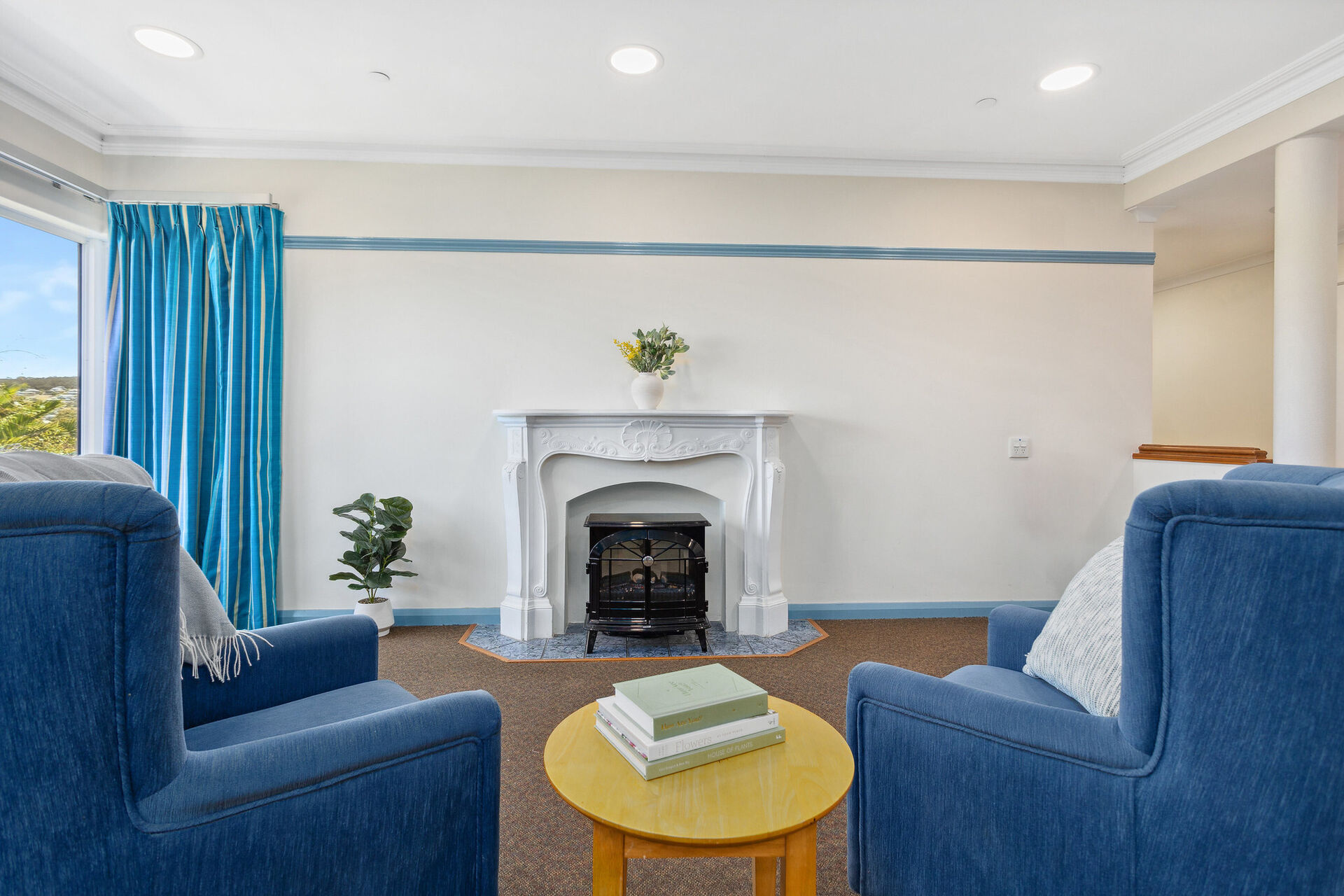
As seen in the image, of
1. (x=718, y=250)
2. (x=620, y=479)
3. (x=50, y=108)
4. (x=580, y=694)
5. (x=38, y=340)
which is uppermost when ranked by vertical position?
(x=50, y=108)

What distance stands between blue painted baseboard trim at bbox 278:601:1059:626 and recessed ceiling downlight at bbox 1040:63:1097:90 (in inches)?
101

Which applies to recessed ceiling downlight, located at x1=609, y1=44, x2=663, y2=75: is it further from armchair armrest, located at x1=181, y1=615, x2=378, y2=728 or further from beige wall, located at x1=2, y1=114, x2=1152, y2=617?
armchair armrest, located at x1=181, y1=615, x2=378, y2=728

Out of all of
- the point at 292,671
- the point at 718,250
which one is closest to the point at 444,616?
the point at 292,671

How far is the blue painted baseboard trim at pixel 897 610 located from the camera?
340cm

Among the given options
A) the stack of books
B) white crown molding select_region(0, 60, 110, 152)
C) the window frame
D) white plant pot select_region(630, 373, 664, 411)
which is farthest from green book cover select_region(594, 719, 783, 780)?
white crown molding select_region(0, 60, 110, 152)

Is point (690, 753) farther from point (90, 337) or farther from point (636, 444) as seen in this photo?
point (90, 337)

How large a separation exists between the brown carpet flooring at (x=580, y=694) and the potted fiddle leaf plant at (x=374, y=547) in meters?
0.21

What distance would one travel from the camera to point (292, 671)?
140cm

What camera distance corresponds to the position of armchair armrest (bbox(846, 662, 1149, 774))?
907 mm

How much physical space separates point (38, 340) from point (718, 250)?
10.7 ft

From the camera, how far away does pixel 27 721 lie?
2.41 ft

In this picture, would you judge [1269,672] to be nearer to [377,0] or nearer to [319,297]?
[377,0]

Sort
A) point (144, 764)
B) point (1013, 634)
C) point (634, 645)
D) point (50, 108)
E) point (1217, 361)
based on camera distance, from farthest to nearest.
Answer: point (1217, 361) → point (634, 645) → point (50, 108) → point (1013, 634) → point (144, 764)

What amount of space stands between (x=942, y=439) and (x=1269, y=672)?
2792 millimetres
